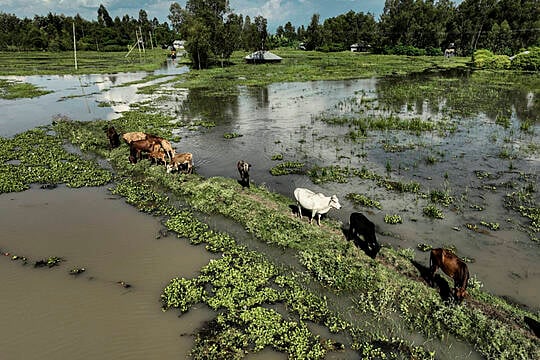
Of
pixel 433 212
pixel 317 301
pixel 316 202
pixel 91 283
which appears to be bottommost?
pixel 317 301

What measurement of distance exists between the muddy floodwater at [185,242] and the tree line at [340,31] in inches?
1788

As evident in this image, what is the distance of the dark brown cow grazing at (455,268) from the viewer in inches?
319

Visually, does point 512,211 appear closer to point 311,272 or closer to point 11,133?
point 311,272

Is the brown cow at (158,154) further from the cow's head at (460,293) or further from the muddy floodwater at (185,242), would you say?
the cow's head at (460,293)

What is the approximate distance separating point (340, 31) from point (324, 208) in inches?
4959

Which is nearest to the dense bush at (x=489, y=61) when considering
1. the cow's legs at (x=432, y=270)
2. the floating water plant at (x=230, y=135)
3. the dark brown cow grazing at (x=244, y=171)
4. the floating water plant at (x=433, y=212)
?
the floating water plant at (x=230, y=135)

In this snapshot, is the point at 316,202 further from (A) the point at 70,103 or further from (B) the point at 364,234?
(A) the point at 70,103

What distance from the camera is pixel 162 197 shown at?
14.2 metres

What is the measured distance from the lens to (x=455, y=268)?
27.2ft

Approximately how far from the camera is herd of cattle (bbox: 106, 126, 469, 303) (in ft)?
27.3

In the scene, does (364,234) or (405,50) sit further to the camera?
(405,50)

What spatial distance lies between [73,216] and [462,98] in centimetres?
3788

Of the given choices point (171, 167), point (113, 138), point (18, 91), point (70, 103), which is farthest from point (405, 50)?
point (171, 167)

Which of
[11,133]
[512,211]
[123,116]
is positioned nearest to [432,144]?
[512,211]
